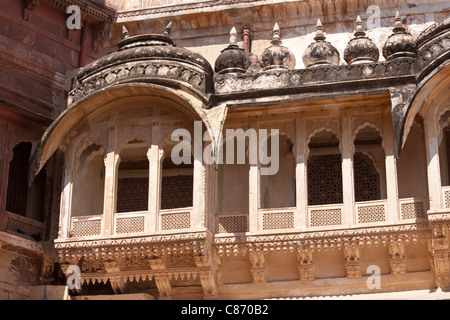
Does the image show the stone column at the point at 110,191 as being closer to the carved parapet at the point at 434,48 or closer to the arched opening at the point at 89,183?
the arched opening at the point at 89,183

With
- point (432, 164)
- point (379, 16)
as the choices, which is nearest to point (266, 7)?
point (379, 16)

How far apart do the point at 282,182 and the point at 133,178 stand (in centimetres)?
272

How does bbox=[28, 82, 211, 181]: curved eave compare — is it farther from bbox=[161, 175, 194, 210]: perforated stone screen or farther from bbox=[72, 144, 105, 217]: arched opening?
bbox=[161, 175, 194, 210]: perforated stone screen

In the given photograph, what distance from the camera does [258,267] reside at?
15938 mm

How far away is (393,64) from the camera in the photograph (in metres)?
15.8

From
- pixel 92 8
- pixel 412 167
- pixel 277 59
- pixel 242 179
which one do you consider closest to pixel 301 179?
pixel 242 179

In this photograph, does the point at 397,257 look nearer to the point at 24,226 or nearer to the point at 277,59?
the point at 277,59

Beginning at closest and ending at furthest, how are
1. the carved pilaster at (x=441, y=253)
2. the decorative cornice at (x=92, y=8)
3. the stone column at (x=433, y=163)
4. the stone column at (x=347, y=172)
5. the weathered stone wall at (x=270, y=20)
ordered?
the carved pilaster at (x=441, y=253) → the stone column at (x=433, y=163) → the stone column at (x=347, y=172) → the weathered stone wall at (x=270, y=20) → the decorative cornice at (x=92, y=8)

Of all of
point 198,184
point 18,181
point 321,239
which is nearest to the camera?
point 321,239

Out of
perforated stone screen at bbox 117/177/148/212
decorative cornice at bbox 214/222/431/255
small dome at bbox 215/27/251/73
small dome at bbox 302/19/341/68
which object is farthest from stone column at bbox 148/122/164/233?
small dome at bbox 302/19/341/68

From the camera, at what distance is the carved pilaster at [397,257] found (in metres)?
15.4

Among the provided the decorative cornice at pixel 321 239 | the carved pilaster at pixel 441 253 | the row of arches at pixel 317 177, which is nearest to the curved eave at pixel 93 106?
the row of arches at pixel 317 177

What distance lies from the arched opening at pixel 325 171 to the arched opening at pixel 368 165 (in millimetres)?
288
